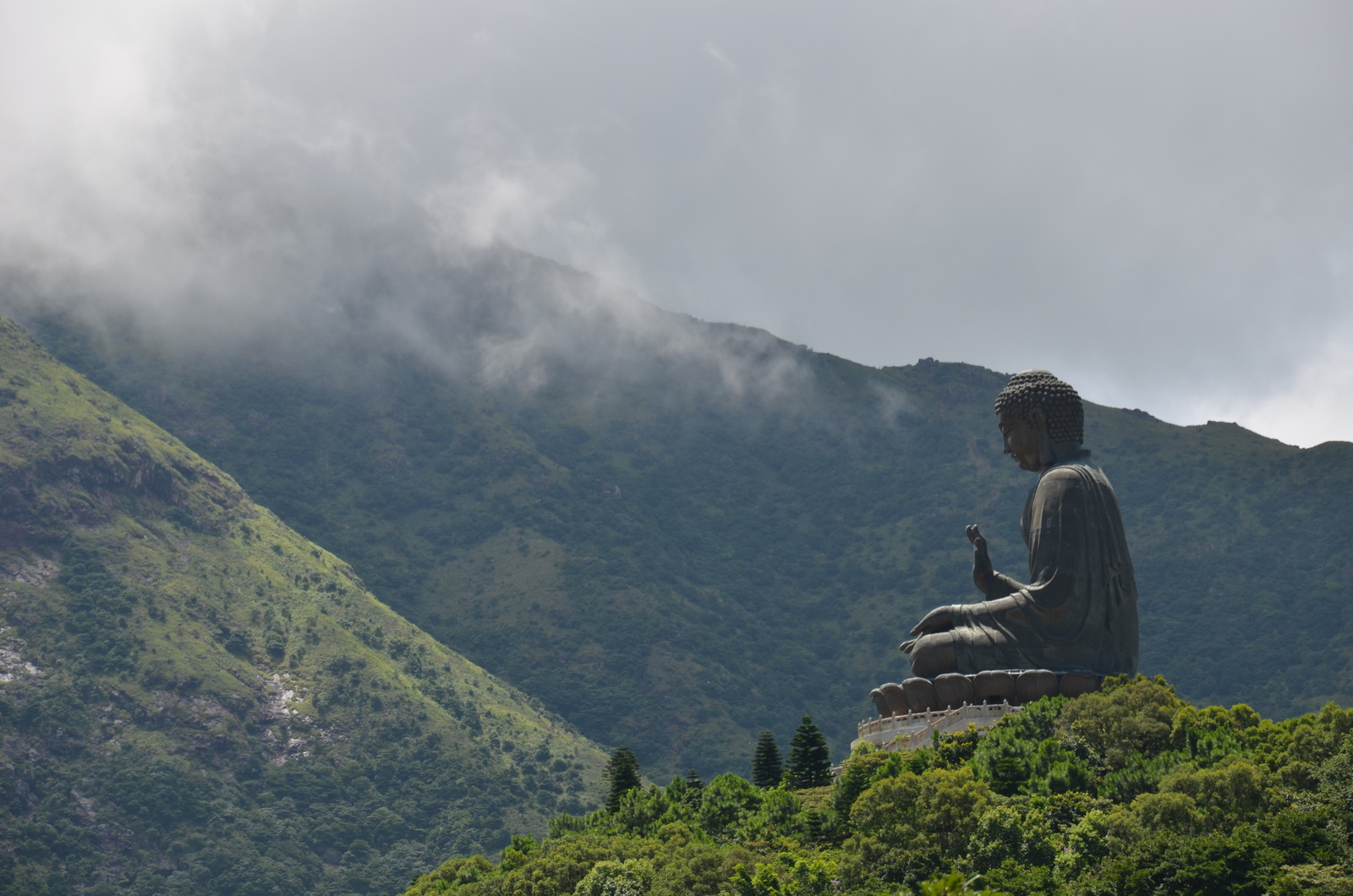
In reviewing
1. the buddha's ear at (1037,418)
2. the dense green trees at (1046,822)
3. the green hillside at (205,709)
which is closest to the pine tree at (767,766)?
the dense green trees at (1046,822)

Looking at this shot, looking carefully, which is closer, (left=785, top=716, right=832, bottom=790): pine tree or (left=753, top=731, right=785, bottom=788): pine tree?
(left=785, top=716, right=832, bottom=790): pine tree

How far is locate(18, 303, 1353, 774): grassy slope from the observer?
107938 mm

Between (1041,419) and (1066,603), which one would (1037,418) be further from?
(1066,603)

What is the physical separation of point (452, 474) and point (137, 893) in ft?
198

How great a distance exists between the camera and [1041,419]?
135 feet

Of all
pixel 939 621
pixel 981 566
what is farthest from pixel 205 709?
pixel 981 566

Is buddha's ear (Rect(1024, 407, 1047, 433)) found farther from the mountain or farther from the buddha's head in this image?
the mountain

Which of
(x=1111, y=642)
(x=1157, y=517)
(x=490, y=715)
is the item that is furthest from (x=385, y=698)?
(x=1111, y=642)

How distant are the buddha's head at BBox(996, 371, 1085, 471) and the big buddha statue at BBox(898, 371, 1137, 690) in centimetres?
90

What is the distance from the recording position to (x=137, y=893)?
81.2 m

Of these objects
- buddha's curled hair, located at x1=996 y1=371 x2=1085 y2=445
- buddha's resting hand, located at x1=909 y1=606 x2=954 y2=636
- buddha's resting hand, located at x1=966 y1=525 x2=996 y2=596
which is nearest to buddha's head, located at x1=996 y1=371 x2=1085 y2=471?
buddha's curled hair, located at x1=996 y1=371 x2=1085 y2=445

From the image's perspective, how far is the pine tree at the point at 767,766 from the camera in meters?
46.0

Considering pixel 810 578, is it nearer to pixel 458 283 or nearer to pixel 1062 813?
pixel 458 283

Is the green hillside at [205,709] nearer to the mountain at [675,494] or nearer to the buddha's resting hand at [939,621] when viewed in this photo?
the mountain at [675,494]
